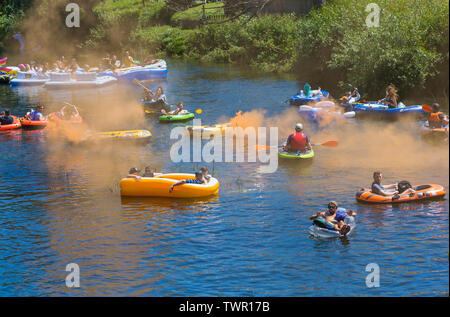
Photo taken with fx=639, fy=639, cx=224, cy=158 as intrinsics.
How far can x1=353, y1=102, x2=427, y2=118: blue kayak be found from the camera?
3988cm

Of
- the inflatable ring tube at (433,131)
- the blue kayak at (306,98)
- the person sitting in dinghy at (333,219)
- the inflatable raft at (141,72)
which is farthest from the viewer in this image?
the inflatable raft at (141,72)

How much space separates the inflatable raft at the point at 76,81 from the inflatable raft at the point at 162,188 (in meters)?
36.1

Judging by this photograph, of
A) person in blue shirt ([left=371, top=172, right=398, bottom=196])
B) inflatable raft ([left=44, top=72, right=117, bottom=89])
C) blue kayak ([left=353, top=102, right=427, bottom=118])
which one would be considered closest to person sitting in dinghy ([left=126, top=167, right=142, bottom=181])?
person in blue shirt ([left=371, top=172, right=398, bottom=196])

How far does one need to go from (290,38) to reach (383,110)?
26.9 m

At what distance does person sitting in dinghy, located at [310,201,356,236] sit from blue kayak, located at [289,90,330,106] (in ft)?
80.0

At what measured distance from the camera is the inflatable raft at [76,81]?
61250mm

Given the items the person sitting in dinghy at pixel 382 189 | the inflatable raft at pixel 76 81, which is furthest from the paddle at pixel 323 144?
the inflatable raft at pixel 76 81

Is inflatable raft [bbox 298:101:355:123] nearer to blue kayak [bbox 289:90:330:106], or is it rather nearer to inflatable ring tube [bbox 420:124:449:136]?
blue kayak [bbox 289:90:330:106]

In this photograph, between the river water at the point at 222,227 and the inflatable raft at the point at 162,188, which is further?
the inflatable raft at the point at 162,188

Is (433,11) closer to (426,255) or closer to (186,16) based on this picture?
(426,255)

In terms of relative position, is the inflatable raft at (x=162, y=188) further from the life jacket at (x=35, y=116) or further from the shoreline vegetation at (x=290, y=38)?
the shoreline vegetation at (x=290, y=38)

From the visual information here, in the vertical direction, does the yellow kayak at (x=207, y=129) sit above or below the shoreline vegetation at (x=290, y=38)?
below

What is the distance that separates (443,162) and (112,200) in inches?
622

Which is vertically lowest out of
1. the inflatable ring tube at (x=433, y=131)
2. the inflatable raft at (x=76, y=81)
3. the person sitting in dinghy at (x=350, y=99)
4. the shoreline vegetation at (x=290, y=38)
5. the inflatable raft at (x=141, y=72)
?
the inflatable ring tube at (x=433, y=131)
